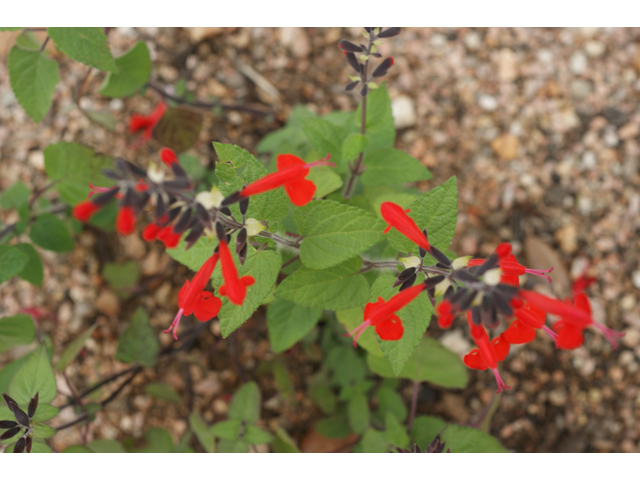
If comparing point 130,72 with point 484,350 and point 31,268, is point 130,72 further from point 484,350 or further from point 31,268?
point 484,350

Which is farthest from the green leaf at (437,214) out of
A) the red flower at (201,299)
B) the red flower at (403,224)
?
the red flower at (201,299)

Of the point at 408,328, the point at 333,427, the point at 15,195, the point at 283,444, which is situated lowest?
the point at 333,427

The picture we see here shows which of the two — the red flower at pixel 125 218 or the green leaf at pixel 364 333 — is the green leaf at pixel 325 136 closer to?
the green leaf at pixel 364 333

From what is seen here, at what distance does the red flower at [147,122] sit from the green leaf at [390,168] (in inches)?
51.6

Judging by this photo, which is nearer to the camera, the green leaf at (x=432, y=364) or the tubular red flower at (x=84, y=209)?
the tubular red flower at (x=84, y=209)

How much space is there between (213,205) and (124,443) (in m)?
1.77

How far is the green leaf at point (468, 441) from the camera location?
1.59 metres

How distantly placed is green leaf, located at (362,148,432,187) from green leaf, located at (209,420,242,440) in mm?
1071

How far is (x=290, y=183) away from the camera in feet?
3.52

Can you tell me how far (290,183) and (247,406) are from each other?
119 centimetres

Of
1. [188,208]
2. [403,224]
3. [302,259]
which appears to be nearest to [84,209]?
[188,208]

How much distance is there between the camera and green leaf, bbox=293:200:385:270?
1.16 m

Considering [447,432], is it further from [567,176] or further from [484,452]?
[567,176]

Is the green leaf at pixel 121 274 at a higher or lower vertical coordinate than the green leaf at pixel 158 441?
higher
